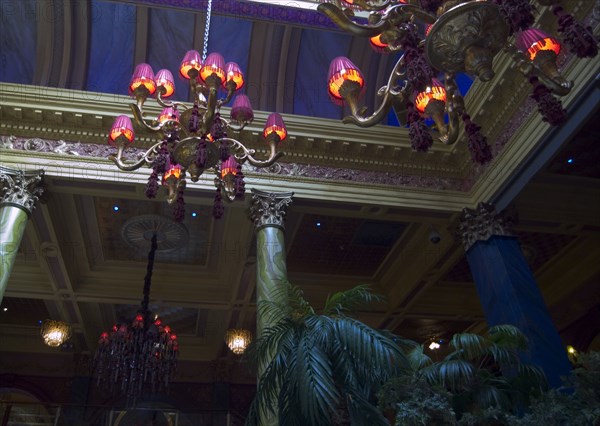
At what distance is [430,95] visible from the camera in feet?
13.3

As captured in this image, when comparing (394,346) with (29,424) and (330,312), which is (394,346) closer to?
(330,312)

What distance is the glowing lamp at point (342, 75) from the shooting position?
14.0ft

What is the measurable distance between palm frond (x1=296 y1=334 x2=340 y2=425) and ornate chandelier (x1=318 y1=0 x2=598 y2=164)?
168 cm

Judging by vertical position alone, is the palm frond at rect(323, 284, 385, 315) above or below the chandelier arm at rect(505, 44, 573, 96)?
below

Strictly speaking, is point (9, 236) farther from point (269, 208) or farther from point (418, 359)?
point (418, 359)

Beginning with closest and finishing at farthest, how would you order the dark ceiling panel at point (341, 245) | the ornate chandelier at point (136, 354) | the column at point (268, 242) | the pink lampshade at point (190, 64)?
the pink lampshade at point (190, 64)
the column at point (268, 242)
the ornate chandelier at point (136, 354)
the dark ceiling panel at point (341, 245)

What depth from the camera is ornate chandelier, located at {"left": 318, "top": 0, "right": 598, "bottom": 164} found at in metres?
3.32

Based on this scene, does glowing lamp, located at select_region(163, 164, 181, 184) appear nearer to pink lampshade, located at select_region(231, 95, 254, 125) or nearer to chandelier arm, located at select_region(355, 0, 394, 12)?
pink lampshade, located at select_region(231, 95, 254, 125)

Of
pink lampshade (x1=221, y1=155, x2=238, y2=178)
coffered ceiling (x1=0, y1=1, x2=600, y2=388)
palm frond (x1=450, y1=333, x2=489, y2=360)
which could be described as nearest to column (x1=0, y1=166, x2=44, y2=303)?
coffered ceiling (x1=0, y1=1, x2=600, y2=388)

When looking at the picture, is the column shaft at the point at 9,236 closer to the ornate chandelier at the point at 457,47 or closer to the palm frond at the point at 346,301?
the palm frond at the point at 346,301

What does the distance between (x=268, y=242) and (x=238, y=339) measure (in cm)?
428

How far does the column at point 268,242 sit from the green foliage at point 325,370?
1.79 m

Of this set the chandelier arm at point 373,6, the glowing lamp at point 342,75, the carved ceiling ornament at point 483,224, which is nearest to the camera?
the chandelier arm at point 373,6

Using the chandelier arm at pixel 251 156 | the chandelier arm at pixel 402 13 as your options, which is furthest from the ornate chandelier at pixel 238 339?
the chandelier arm at pixel 402 13
